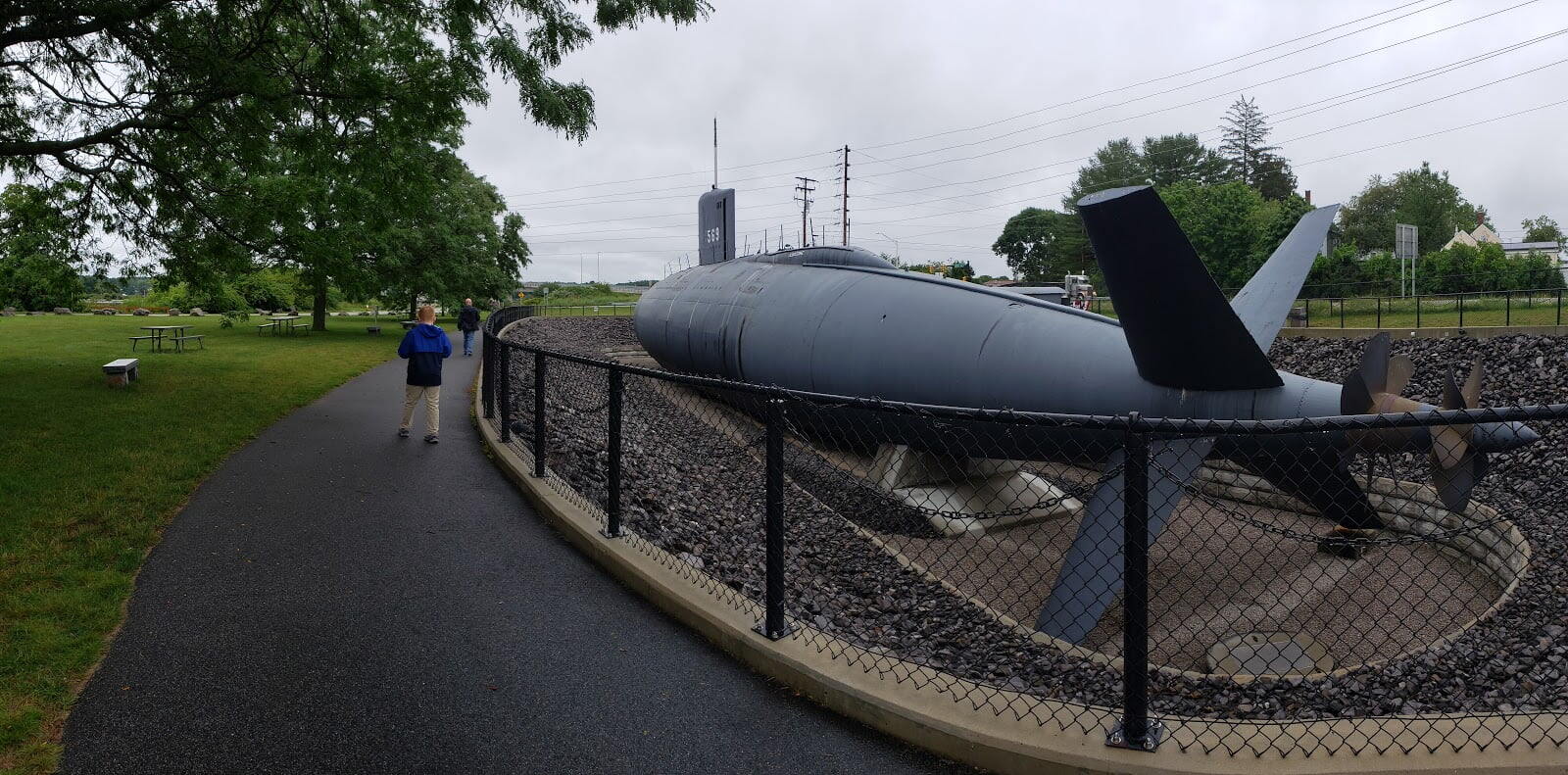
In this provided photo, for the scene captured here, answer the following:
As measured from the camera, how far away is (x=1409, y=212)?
71.1m

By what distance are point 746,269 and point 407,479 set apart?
6.16 metres

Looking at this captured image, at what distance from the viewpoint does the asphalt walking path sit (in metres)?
3.48

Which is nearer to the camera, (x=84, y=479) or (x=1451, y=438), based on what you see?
(x=1451, y=438)

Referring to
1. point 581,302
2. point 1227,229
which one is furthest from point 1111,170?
point 581,302

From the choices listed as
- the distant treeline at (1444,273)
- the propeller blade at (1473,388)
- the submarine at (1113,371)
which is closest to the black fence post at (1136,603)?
the submarine at (1113,371)

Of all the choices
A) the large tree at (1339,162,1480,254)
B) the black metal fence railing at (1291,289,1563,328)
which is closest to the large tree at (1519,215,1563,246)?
the large tree at (1339,162,1480,254)

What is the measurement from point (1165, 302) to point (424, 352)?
842cm

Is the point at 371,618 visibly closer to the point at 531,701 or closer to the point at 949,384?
the point at 531,701

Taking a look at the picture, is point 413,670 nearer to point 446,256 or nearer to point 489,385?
point 489,385

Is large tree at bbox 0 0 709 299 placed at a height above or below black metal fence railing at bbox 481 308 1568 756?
above

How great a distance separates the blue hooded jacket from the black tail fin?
7.82 m

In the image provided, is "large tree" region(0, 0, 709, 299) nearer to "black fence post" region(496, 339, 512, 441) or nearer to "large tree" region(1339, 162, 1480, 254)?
"black fence post" region(496, 339, 512, 441)

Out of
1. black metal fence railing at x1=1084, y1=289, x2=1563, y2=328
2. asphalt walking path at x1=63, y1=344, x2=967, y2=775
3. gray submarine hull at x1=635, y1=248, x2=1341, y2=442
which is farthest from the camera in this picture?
black metal fence railing at x1=1084, y1=289, x2=1563, y2=328

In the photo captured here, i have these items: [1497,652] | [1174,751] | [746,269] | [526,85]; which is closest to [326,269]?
[526,85]
